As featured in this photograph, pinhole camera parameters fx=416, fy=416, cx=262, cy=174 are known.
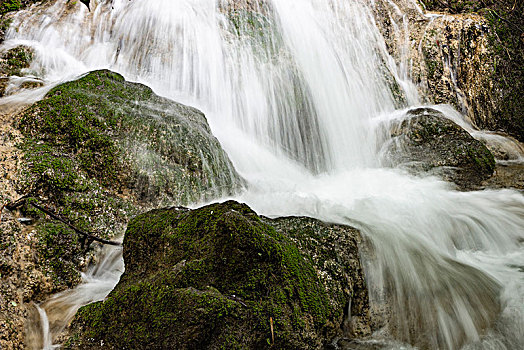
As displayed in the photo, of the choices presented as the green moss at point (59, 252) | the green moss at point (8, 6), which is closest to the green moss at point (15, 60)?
the green moss at point (8, 6)

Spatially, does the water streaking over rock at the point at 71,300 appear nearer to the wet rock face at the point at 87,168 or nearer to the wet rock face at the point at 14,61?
the wet rock face at the point at 87,168

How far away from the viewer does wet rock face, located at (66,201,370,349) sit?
106 inches

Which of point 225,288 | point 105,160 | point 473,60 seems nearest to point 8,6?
point 105,160

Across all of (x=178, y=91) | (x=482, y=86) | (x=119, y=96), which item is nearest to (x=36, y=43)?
(x=178, y=91)

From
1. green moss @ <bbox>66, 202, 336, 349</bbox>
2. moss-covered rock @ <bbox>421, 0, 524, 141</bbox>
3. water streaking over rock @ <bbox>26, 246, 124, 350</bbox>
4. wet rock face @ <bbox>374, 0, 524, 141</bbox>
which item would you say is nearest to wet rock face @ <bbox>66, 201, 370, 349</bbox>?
green moss @ <bbox>66, 202, 336, 349</bbox>

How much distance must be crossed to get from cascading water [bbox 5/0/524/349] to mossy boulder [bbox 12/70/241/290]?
980mm

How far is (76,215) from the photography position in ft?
15.4

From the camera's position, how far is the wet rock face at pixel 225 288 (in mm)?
2686

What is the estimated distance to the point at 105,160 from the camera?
5258 millimetres

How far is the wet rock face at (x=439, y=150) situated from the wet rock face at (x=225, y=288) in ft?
12.6

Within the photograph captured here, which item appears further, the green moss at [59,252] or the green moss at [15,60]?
the green moss at [15,60]

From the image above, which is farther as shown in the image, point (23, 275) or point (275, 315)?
point (23, 275)

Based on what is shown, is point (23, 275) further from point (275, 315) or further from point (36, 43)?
point (36, 43)

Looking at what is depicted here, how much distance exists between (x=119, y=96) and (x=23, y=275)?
3.16 metres
